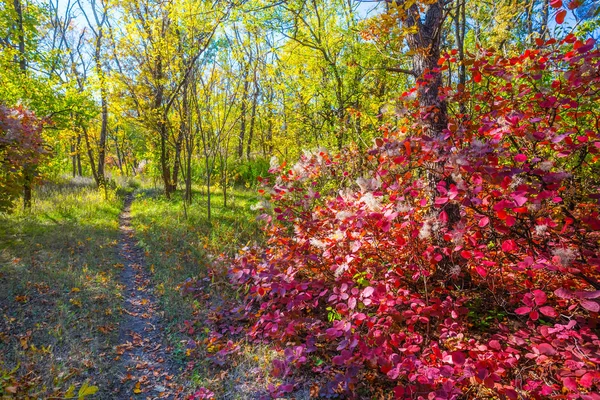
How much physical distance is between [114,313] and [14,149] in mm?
3142

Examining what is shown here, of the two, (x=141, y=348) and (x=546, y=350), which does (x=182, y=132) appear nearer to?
(x=141, y=348)

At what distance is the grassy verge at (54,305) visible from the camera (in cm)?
283

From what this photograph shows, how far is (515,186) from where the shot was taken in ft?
6.59

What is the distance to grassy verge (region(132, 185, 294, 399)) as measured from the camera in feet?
10.2

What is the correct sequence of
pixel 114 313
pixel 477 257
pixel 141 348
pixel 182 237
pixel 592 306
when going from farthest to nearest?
pixel 182 237, pixel 114 313, pixel 141 348, pixel 477 257, pixel 592 306

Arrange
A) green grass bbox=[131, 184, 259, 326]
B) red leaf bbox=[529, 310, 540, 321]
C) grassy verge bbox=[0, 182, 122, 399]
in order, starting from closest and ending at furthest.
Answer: red leaf bbox=[529, 310, 540, 321]
grassy verge bbox=[0, 182, 122, 399]
green grass bbox=[131, 184, 259, 326]

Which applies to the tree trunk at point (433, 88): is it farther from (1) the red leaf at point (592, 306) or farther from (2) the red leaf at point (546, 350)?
(1) the red leaf at point (592, 306)

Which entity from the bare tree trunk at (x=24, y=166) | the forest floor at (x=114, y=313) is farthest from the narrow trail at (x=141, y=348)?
the bare tree trunk at (x=24, y=166)

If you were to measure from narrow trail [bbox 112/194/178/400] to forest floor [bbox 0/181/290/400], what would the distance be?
0.01m

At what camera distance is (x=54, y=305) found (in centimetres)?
387

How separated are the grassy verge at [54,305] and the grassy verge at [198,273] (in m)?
0.67

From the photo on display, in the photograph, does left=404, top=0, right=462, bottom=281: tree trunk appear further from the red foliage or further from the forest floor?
the forest floor

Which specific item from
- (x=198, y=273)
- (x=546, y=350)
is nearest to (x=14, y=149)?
(x=198, y=273)

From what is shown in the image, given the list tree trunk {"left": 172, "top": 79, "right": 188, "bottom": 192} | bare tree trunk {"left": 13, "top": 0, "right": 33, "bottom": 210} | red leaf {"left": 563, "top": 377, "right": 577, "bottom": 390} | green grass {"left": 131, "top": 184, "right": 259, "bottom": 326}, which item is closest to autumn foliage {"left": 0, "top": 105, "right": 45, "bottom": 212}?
bare tree trunk {"left": 13, "top": 0, "right": 33, "bottom": 210}
